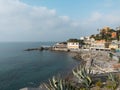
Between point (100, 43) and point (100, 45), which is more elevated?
point (100, 43)

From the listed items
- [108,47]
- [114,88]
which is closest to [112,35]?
[108,47]

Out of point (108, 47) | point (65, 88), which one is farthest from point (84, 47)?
point (65, 88)

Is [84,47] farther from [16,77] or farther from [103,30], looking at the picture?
[16,77]

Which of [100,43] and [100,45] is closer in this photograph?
[100,45]

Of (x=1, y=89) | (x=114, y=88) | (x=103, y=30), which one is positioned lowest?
(x=1, y=89)

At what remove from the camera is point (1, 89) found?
112 feet

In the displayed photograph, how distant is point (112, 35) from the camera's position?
103938 millimetres

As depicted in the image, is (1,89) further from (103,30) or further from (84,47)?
(103,30)

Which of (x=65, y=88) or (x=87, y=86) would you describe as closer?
(x=65, y=88)

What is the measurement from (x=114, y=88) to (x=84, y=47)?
80.7m

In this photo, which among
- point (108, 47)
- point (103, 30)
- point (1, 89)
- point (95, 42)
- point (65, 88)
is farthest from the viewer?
point (103, 30)

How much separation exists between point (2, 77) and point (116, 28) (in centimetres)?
7934

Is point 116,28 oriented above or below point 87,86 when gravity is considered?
above

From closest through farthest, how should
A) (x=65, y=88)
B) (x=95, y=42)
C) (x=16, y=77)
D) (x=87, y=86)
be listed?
(x=65, y=88)
(x=87, y=86)
(x=16, y=77)
(x=95, y=42)
